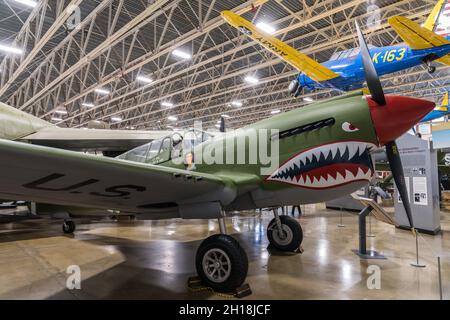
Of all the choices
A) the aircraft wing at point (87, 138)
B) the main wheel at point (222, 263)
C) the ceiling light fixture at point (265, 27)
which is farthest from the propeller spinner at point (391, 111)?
the ceiling light fixture at point (265, 27)

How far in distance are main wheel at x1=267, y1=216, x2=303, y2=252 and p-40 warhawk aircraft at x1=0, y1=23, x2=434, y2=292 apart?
1.45m

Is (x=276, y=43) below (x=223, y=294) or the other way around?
the other way around

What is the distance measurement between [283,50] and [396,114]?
6791 mm

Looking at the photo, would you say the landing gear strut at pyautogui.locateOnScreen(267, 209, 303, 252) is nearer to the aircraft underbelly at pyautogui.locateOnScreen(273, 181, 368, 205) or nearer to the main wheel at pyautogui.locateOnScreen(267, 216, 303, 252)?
the main wheel at pyautogui.locateOnScreen(267, 216, 303, 252)

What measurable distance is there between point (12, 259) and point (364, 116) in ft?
17.6

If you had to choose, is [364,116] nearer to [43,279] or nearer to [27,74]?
[43,279]

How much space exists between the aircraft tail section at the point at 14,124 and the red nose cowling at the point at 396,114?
24.4 ft

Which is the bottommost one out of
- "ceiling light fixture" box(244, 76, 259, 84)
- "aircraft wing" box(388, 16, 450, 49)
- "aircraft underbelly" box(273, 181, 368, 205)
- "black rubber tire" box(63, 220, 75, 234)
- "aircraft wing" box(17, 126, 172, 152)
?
"black rubber tire" box(63, 220, 75, 234)

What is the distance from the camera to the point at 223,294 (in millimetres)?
2980

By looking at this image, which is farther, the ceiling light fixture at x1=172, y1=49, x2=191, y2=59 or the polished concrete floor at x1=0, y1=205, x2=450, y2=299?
the ceiling light fixture at x1=172, y1=49, x2=191, y2=59

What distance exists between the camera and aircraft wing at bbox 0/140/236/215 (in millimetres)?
1951

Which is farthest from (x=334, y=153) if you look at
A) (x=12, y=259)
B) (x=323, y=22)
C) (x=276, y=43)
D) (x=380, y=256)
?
(x=323, y=22)

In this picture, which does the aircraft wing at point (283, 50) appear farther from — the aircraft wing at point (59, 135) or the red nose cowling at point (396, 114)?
the red nose cowling at point (396, 114)

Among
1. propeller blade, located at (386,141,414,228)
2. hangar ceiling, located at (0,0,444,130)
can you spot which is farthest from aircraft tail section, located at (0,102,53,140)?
propeller blade, located at (386,141,414,228)
